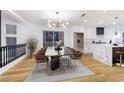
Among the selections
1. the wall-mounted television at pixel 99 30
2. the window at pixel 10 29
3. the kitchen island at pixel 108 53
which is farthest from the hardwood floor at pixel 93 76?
the wall-mounted television at pixel 99 30

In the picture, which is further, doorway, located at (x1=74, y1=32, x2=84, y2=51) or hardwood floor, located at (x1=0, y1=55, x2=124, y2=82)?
doorway, located at (x1=74, y1=32, x2=84, y2=51)

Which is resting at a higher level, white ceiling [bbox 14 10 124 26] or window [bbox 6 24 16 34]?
white ceiling [bbox 14 10 124 26]

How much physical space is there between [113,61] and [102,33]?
18.3 ft

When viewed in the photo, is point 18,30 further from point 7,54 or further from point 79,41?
point 79,41

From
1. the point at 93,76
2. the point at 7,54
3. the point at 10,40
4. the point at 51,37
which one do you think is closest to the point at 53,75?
the point at 93,76

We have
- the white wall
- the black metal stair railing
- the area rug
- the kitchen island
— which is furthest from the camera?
the white wall

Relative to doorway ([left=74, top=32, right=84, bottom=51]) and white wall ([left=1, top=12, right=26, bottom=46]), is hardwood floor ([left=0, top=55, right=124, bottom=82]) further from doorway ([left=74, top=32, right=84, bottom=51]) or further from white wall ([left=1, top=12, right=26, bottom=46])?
doorway ([left=74, top=32, right=84, bottom=51])

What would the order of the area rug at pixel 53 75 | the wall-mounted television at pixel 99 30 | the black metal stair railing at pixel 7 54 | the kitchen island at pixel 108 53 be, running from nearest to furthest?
the area rug at pixel 53 75 → the black metal stair railing at pixel 7 54 → the kitchen island at pixel 108 53 → the wall-mounted television at pixel 99 30

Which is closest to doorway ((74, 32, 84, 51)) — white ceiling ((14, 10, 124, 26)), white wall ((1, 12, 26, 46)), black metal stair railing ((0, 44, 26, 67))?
white ceiling ((14, 10, 124, 26))

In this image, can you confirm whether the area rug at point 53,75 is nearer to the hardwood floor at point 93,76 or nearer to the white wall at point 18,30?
the hardwood floor at point 93,76

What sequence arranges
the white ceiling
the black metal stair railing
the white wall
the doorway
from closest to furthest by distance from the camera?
the black metal stair railing < the white ceiling < the white wall < the doorway
